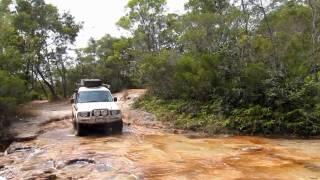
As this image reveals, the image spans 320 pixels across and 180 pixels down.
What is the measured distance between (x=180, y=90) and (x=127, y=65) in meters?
16.6

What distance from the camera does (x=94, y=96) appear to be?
16641 mm

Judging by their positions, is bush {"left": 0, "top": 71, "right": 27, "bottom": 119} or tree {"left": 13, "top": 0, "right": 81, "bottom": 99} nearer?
bush {"left": 0, "top": 71, "right": 27, "bottom": 119}

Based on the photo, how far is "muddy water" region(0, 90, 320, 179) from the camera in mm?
9633

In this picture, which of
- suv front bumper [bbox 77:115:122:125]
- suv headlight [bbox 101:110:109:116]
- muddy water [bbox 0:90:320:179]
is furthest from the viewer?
suv headlight [bbox 101:110:109:116]

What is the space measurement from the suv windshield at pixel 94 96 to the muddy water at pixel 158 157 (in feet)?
4.17

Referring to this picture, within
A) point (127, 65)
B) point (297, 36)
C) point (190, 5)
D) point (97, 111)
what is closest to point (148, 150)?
point (97, 111)

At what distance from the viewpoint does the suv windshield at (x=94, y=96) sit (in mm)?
16500

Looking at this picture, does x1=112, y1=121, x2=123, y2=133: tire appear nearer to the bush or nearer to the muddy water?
the muddy water

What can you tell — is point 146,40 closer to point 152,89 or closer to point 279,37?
point 152,89

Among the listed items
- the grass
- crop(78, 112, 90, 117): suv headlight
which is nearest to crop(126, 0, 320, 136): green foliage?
the grass

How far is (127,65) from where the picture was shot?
3666 cm

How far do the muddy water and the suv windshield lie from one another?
4.17 ft

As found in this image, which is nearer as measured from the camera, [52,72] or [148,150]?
[148,150]

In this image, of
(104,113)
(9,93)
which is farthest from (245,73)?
(9,93)
